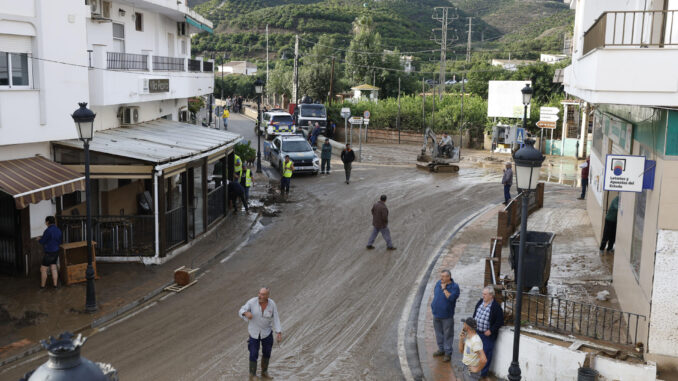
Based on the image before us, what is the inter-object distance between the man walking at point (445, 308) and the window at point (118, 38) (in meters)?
14.4

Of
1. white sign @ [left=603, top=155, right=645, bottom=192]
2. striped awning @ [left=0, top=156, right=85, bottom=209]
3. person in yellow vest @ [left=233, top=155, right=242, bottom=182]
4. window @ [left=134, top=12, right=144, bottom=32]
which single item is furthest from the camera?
person in yellow vest @ [left=233, top=155, right=242, bottom=182]

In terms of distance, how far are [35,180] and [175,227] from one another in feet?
13.6

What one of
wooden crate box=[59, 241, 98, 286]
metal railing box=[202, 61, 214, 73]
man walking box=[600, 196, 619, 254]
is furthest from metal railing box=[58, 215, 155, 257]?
metal railing box=[202, 61, 214, 73]

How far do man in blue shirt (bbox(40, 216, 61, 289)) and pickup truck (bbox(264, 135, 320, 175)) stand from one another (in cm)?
1580

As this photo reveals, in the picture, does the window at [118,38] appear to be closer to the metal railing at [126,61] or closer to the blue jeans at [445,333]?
the metal railing at [126,61]

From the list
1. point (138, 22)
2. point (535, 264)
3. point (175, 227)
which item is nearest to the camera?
point (535, 264)

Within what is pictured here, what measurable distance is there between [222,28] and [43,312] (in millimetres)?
117564

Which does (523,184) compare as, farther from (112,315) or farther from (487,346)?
(112,315)

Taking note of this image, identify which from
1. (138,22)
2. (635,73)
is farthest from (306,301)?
(138,22)

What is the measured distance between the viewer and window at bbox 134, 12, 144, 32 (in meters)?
22.1

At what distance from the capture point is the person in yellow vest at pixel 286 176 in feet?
81.6

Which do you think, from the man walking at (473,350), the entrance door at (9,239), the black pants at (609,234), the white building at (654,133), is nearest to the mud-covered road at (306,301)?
the man walking at (473,350)

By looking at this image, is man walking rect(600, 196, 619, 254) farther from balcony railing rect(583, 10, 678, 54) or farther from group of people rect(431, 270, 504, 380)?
group of people rect(431, 270, 504, 380)

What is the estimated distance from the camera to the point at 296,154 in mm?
30078
